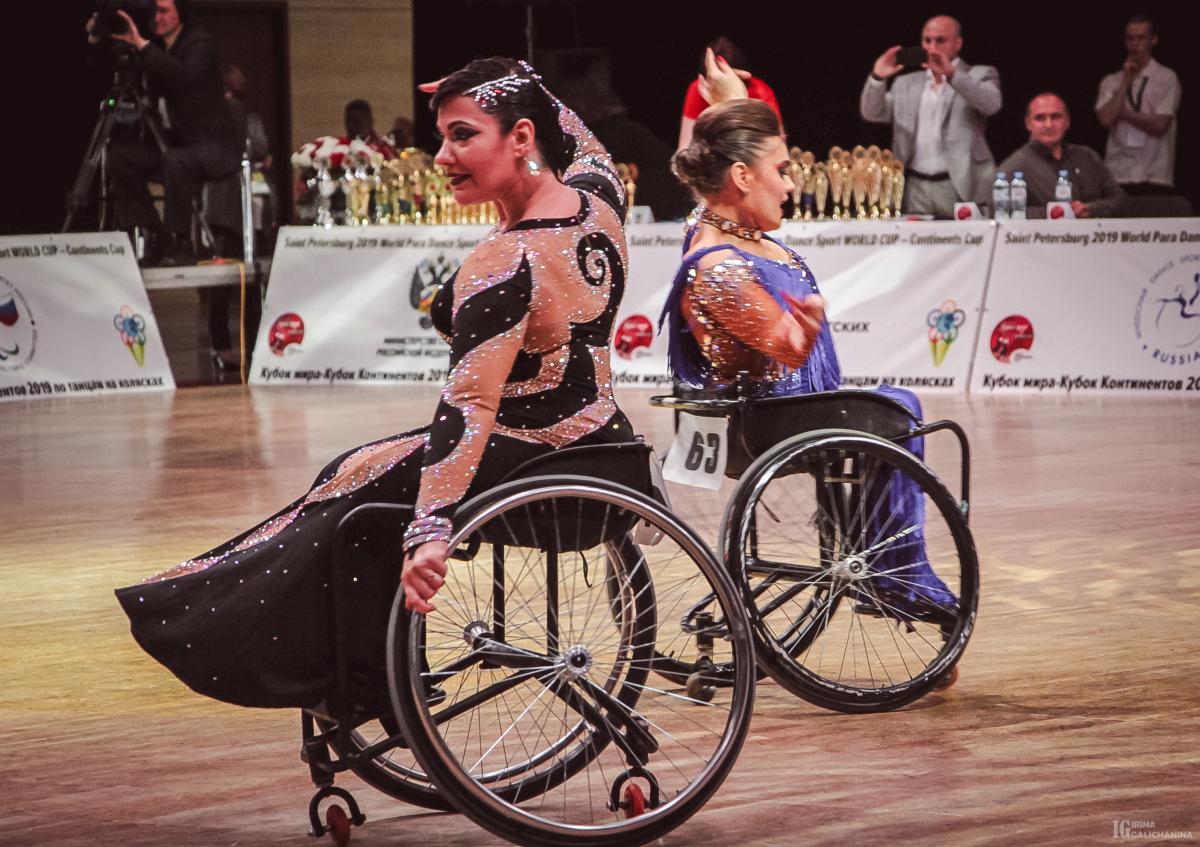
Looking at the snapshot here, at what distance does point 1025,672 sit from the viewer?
371 centimetres

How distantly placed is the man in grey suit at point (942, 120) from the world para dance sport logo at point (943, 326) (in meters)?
0.88

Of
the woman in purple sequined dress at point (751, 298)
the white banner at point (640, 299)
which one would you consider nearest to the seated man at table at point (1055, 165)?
the white banner at point (640, 299)

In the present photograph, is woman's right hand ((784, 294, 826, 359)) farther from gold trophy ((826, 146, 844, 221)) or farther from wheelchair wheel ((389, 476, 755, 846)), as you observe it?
gold trophy ((826, 146, 844, 221))

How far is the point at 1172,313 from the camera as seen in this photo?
7820 mm

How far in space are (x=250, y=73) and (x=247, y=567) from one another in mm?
13232

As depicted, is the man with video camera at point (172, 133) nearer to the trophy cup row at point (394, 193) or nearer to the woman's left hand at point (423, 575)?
the trophy cup row at point (394, 193)

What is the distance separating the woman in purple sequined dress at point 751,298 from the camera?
344 centimetres

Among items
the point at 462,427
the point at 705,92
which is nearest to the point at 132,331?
the point at 705,92

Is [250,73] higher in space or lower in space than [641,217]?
higher

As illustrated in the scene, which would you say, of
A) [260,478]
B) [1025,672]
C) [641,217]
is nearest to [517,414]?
[1025,672]

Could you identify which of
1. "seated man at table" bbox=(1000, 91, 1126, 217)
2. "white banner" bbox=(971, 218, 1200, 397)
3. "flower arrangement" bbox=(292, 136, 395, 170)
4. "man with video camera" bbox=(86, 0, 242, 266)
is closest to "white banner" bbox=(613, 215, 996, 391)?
"white banner" bbox=(971, 218, 1200, 397)

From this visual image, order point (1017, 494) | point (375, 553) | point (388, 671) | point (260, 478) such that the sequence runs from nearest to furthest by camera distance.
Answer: point (388, 671) < point (375, 553) < point (1017, 494) < point (260, 478)

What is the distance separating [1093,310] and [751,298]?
494 centimetres

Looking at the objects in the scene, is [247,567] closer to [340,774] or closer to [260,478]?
[340,774]
